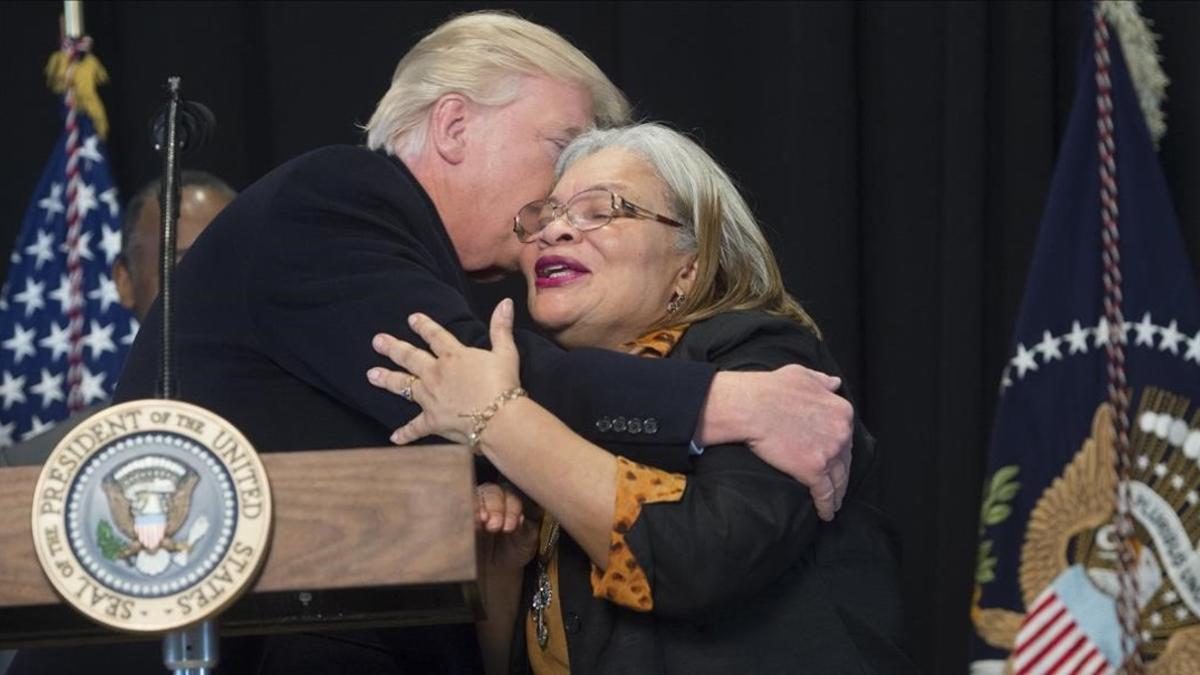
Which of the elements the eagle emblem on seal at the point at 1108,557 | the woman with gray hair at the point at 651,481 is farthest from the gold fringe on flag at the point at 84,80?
the eagle emblem on seal at the point at 1108,557

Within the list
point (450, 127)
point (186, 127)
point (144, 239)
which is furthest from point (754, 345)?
point (144, 239)

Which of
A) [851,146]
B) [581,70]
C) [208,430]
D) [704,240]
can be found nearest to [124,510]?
[208,430]

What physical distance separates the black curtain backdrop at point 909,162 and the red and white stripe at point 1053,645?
536 millimetres

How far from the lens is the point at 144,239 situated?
4.17 meters

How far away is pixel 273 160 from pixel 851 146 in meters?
1.17

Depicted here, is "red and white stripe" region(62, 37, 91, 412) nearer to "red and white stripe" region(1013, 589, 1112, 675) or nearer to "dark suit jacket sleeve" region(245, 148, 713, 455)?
"dark suit jacket sleeve" region(245, 148, 713, 455)

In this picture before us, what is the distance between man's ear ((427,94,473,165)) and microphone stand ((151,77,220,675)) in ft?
2.98

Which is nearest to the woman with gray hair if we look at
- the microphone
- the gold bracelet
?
the gold bracelet

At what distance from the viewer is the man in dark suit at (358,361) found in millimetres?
1979

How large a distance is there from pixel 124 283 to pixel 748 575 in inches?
100

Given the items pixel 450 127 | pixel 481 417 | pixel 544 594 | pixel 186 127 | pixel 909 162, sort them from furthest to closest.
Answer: pixel 909 162 < pixel 450 127 < pixel 544 594 < pixel 481 417 < pixel 186 127

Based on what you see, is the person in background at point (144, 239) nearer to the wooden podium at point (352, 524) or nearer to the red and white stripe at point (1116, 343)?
the red and white stripe at point (1116, 343)

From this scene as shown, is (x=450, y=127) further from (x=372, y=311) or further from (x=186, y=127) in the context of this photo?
(x=186, y=127)

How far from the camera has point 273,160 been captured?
3.78 m
